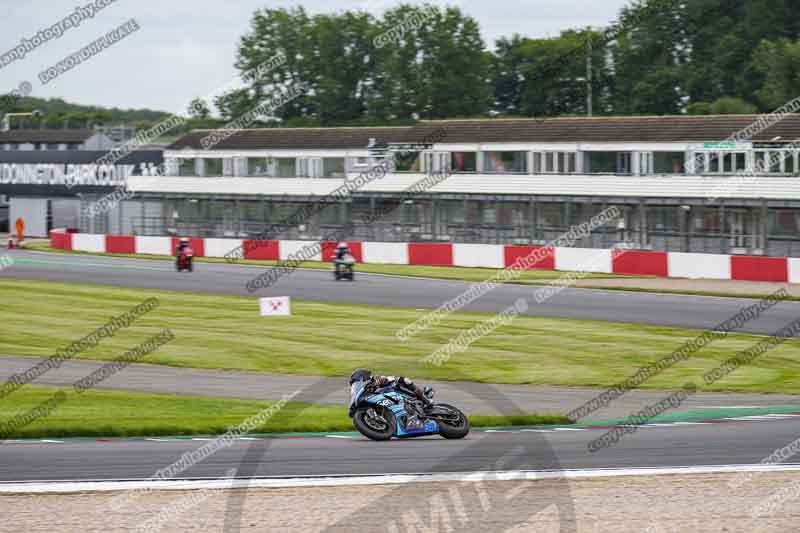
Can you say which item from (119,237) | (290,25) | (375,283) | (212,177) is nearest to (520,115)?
(290,25)

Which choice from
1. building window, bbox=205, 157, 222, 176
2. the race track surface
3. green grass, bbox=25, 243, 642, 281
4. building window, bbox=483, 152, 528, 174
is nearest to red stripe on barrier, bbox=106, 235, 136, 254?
green grass, bbox=25, 243, 642, 281

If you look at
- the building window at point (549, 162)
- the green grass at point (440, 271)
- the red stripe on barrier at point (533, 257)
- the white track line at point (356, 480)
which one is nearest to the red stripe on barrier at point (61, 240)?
the green grass at point (440, 271)

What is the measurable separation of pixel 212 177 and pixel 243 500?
5316cm

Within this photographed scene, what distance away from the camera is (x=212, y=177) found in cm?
6450

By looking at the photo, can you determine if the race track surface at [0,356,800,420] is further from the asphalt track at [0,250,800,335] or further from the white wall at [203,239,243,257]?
the white wall at [203,239,243,257]

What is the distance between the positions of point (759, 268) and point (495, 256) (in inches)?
431

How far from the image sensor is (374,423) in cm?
1582

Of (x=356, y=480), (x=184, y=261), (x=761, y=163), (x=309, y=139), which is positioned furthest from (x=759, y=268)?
(x=309, y=139)

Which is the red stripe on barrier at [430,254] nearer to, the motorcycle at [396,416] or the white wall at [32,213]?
the motorcycle at [396,416]

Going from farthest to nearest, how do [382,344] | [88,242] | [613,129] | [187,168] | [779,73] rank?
[779,73]
[187,168]
[88,242]
[613,129]
[382,344]

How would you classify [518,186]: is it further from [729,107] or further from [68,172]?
[729,107]

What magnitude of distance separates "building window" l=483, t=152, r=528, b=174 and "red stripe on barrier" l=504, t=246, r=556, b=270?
1110 centimetres

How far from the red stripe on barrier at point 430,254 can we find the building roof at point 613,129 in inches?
410

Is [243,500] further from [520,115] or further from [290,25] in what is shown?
[290,25]
